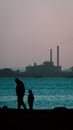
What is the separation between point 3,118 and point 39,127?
2.12 m

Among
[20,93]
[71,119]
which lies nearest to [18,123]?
[71,119]

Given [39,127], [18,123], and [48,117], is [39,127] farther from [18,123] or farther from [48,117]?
[48,117]

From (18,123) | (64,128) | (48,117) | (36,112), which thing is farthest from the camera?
(36,112)

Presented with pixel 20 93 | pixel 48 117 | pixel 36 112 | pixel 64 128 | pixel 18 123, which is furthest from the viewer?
pixel 20 93

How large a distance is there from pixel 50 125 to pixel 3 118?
2045 millimetres

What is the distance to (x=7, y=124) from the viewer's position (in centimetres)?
1579

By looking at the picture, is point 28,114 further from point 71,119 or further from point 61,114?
point 71,119

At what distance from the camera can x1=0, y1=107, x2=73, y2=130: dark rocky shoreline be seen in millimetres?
15345

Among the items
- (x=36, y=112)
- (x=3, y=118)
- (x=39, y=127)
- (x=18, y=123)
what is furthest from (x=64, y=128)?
(x=36, y=112)

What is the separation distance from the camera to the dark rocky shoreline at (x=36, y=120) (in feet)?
50.3

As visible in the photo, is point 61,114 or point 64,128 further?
point 61,114

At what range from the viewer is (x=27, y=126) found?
51.0 feet

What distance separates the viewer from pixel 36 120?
55.5 ft

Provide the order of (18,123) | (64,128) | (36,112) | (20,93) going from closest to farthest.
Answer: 1. (64,128)
2. (18,123)
3. (36,112)
4. (20,93)
